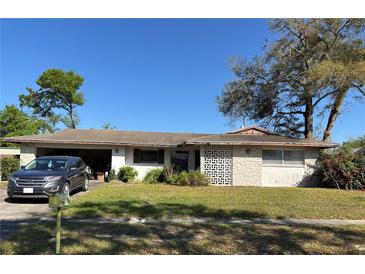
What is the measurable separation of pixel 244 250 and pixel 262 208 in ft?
13.7

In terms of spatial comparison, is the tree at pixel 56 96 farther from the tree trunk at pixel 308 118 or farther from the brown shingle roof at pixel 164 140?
the tree trunk at pixel 308 118

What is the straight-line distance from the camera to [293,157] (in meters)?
16.8

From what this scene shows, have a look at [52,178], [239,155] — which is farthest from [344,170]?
[52,178]

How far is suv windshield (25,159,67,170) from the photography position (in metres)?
10.8

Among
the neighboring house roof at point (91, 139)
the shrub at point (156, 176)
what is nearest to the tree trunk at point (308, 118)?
the neighboring house roof at point (91, 139)

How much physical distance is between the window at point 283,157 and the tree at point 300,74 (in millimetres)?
6116

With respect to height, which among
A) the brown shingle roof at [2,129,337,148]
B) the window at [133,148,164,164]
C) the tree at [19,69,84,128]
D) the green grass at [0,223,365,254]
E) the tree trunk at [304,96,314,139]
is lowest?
the green grass at [0,223,365,254]

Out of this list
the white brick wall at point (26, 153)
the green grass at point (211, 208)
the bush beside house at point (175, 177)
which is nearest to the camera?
the green grass at point (211, 208)

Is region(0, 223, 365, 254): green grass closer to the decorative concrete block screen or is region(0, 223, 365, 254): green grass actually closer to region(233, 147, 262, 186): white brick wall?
region(233, 147, 262, 186): white brick wall

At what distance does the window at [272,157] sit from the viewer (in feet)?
54.9

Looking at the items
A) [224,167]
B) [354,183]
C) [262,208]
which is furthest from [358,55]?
[262,208]

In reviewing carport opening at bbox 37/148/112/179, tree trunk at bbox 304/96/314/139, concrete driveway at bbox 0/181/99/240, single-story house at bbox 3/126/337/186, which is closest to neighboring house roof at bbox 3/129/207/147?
single-story house at bbox 3/126/337/186

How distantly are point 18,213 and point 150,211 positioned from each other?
11.9 ft

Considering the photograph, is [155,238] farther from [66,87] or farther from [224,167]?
[66,87]
